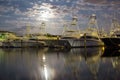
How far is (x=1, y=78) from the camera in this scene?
1025 inches

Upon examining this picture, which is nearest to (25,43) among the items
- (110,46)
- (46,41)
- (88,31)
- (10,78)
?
(46,41)

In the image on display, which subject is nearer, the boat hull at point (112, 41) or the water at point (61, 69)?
the water at point (61, 69)

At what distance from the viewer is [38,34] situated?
517ft

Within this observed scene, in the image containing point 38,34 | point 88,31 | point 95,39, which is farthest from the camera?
point 38,34

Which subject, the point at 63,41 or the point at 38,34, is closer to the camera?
the point at 63,41

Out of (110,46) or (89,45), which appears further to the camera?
(89,45)

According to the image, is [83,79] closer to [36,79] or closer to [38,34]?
[36,79]

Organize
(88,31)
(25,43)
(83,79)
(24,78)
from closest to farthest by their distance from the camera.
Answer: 1. (83,79)
2. (24,78)
3. (88,31)
4. (25,43)

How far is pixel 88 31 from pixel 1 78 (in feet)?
337

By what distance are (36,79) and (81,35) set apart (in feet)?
333

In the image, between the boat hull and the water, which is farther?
the boat hull

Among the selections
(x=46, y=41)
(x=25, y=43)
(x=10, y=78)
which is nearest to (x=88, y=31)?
(x=46, y=41)

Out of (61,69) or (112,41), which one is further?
(112,41)

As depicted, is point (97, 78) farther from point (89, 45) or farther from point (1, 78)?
point (89, 45)
